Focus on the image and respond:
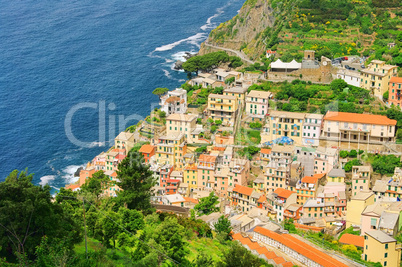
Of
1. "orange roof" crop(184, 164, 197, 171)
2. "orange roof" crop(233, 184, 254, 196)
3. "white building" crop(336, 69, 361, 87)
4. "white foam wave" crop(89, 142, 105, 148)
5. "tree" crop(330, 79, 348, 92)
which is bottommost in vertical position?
"white foam wave" crop(89, 142, 105, 148)

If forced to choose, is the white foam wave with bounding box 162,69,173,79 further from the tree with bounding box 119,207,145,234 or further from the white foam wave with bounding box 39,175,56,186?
the tree with bounding box 119,207,145,234

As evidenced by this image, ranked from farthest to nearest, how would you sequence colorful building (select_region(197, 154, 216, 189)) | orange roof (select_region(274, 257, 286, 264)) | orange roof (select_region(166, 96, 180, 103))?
orange roof (select_region(166, 96, 180, 103)) < colorful building (select_region(197, 154, 216, 189)) < orange roof (select_region(274, 257, 286, 264))

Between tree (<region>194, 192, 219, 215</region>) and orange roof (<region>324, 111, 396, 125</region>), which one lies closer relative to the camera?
tree (<region>194, 192, 219, 215</region>)

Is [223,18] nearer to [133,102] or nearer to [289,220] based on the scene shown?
[133,102]

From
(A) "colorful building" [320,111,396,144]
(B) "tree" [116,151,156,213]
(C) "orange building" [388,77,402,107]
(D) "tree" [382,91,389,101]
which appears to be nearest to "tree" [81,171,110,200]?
(B) "tree" [116,151,156,213]

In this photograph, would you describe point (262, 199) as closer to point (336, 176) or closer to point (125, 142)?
point (336, 176)

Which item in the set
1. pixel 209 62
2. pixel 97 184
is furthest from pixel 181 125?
pixel 209 62

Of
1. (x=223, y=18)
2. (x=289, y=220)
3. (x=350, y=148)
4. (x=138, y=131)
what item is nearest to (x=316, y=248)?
(x=289, y=220)

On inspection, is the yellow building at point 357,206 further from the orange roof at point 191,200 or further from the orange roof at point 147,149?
the orange roof at point 147,149
